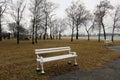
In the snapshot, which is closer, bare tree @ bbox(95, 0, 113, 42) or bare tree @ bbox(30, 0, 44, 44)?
bare tree @ bbox(30, 0, 44, 44)

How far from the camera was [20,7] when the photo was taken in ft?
108

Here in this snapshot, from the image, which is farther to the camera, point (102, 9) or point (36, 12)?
point (102, 9)

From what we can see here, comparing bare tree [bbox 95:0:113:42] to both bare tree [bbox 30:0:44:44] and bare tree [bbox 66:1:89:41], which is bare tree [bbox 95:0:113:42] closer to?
bare tree [bbox 66:1:89:41]

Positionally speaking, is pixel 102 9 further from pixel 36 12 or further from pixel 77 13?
pixel 36 12

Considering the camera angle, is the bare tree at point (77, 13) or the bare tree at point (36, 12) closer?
the bare tree at point (36, 12)

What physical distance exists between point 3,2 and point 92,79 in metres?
23.1

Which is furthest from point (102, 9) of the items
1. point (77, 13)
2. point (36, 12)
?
point (36, 12)

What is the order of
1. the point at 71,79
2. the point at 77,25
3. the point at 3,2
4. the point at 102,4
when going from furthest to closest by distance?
the point at 77,25, the point at 102,4, the point at 3,2, the point at 71,79

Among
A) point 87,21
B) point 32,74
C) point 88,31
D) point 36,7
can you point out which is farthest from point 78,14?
point 32,74

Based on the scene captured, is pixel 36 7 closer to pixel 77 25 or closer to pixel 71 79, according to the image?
pixel 77 25

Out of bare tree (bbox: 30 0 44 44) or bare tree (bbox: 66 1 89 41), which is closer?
bare tree (bbox: 30 0 44 44)

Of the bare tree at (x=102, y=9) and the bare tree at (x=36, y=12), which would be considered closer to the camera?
the bare tree at (x=36, y=12)

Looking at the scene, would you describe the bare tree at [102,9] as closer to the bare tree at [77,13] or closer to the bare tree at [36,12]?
the bare tree at [77,13]

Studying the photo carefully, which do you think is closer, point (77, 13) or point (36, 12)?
point (36, 12)
